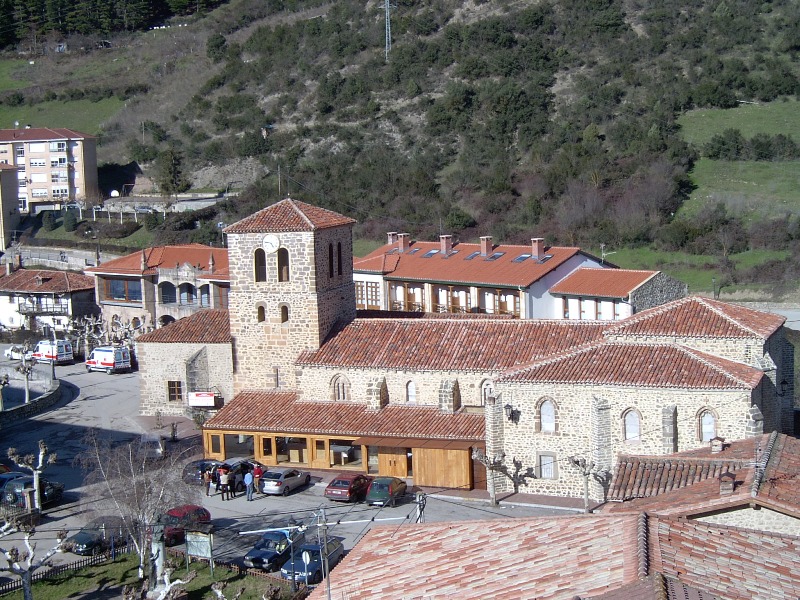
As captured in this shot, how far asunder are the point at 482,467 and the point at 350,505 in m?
3.72

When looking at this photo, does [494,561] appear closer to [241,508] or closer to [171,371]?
[241,508]

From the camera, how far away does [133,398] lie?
4338 centimetres

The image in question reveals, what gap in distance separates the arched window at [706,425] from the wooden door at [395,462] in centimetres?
823

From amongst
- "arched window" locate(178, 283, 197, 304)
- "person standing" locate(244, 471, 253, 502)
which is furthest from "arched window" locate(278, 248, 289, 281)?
"arched window" locate(178, 283, 197, 304)

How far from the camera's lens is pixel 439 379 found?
33312 mm

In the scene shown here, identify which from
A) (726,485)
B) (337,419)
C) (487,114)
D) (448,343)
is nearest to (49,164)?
(487,114)

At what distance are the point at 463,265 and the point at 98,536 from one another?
2573 cm

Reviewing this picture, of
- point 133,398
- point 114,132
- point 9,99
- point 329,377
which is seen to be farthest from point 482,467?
point 9,99

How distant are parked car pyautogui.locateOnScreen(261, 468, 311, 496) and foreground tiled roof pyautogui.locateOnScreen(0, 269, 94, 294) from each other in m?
30.0

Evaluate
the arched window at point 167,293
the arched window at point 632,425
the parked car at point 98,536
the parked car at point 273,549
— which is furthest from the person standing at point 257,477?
the arched window at point 167,293

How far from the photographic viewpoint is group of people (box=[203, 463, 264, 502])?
104 ft

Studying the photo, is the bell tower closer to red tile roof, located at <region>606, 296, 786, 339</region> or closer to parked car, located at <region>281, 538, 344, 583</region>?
red tile roof, located at <region>606, 296, 786, 339</region>

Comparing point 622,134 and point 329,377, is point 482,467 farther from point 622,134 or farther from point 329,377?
point 622,134

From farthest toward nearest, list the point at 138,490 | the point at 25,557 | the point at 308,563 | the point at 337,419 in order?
1. the point at 337,419
2. the point at 138,490
3. the point at 25,557
4. the point at 308,563
